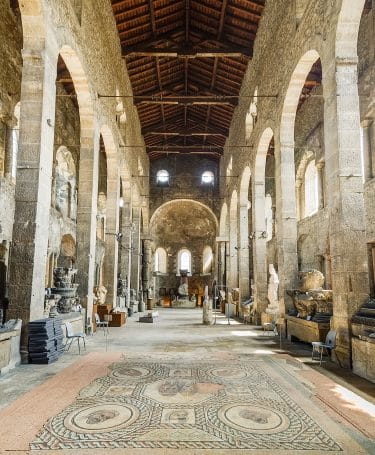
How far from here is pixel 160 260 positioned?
32.7 meters

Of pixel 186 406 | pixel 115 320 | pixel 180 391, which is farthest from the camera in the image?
pixel 115 320

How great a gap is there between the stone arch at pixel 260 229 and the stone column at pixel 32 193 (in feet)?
27.9

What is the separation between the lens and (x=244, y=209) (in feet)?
61.2

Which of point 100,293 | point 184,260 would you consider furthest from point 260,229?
point 184,260

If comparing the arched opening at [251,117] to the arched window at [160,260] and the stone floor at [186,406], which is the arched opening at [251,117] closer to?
the stone floor at [186,406]

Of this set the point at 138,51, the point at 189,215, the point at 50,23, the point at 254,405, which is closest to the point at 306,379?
the point at 254,405

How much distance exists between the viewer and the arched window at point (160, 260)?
3238 centimetres

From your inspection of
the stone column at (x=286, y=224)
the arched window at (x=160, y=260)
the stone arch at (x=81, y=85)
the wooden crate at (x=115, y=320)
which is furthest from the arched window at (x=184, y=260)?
the stone arch at (x=81, y=85)

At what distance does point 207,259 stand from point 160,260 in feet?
13.4

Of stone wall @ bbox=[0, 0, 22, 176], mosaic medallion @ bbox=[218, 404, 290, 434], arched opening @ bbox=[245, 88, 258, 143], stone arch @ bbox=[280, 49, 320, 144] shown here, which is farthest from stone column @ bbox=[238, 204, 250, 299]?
mosaic medallion @ bbox=[218, 404, 290, 434]

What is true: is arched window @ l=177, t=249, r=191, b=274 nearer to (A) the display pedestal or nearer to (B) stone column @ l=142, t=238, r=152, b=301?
(B) stone column @ l=142, t=238, r=152, b=301

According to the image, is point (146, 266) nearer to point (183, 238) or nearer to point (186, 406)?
point (183, 238)

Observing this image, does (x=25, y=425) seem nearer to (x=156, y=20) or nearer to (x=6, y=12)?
(x=6, y=12)

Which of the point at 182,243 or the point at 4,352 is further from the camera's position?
the point at 182,243
